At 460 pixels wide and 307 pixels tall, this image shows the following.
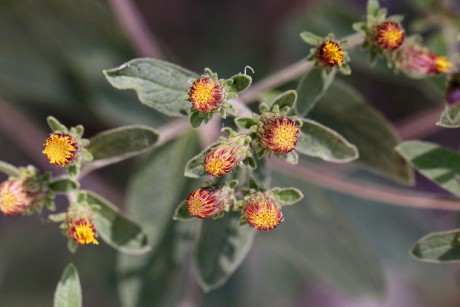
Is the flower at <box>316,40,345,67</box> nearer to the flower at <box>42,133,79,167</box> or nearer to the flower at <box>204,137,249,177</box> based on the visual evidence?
the flower at <box>204,137,249,177</box>

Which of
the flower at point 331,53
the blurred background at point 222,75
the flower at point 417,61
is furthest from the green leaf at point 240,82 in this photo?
the blurred background at point 222,75

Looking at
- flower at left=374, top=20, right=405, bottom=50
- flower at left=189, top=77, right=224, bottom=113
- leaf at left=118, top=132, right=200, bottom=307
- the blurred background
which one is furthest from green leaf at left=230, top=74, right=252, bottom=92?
the blurred background

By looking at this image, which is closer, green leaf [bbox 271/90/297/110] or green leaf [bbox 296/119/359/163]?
green leaf [bbox 271/90/297/110]

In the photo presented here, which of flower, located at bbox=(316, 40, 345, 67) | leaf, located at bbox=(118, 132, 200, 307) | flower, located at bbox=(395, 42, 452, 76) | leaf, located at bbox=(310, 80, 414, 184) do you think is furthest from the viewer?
leaf, located at bbox=(118, 132, 200, 307)

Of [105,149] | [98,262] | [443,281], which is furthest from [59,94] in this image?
[443,281]

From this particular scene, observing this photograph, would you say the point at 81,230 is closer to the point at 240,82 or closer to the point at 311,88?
the point at 240,82

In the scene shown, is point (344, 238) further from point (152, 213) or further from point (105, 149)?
point (105, 149)
